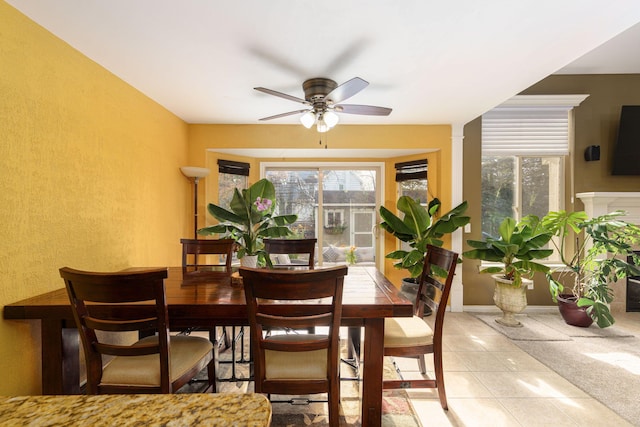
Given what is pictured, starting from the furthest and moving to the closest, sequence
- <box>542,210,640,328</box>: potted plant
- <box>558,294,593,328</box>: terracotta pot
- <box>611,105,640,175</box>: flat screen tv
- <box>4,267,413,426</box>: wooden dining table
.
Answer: <box>611,105,640,175</box>: flat screen tv → <box>558,294,593,328</box>: terracotta pot → <box>542,210,640,328</box>: potted plant → <box>4,267,413,426</box>: wooden dining table

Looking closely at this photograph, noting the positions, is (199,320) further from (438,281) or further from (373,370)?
(438,281)

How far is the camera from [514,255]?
335cm

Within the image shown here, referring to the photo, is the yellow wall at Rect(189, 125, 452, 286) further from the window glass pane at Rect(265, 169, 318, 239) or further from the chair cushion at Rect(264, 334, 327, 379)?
the chair cushion at Rect(264, 334, 327, 379)

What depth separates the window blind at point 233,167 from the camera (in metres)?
4.09

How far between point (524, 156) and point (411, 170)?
4.86 feet

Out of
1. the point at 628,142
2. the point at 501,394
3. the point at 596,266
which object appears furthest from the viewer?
the point at 628,142

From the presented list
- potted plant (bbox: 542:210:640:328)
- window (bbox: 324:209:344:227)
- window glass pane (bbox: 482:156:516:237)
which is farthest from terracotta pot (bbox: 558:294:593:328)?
window (bbox: 324:209:344:227)

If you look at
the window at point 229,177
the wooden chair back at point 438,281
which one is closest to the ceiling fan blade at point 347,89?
the wooden chair back at point 438,281

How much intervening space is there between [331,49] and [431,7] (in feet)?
2.24

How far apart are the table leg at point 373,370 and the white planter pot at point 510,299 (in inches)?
99.3

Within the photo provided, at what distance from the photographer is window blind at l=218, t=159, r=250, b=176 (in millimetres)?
4090

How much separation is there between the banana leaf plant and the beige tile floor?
934 mm

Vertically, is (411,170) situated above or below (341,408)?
above

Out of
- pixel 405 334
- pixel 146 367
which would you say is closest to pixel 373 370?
pixel 405 334
